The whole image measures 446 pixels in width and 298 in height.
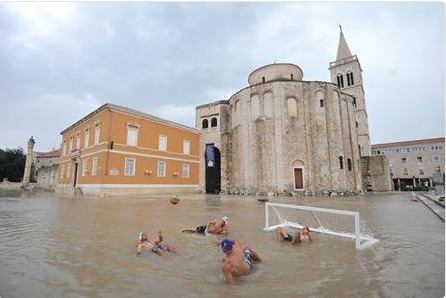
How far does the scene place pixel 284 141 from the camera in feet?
85.8

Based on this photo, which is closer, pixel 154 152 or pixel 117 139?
pixel 117 139

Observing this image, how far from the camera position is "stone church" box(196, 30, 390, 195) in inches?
1012

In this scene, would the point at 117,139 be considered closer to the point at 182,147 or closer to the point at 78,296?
the point at 182,147

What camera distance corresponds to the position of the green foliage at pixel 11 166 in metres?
50.4

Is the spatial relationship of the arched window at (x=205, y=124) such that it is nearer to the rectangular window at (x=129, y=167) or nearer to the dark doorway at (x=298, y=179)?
the rectangular window at (x=129, y=167)

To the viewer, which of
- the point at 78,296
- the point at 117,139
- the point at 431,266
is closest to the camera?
the point at 78,296

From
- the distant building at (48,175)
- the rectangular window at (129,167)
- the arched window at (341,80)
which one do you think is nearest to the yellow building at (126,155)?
the rectangular window at (129,167)

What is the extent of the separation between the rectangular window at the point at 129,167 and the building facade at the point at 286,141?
9.44 metres

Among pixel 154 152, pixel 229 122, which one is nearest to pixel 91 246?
pixel 154 152

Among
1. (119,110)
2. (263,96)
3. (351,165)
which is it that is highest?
(263,96)

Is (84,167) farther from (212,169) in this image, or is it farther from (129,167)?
(212,169)

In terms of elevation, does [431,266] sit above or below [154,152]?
below

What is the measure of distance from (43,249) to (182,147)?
2398 cm

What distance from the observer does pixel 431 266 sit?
416 cm
